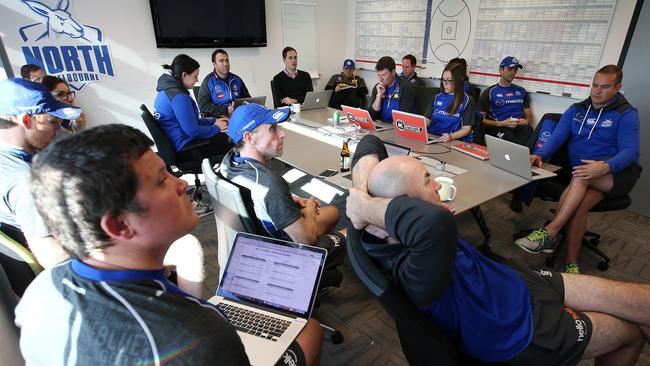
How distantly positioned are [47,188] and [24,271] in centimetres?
87

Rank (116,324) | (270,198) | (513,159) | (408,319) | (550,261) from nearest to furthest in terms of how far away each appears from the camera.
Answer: (116,324) < (408,319) < (270,198) < (513,159) < (550,261)

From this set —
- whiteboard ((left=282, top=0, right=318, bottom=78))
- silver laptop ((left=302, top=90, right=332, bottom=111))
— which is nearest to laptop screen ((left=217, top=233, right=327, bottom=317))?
silver laptop ((left=302, top=90, right=332, bottom=111))

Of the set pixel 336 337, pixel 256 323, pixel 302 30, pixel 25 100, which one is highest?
pixel 302 30

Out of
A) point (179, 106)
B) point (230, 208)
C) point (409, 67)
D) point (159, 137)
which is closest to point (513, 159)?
point (230, 208)

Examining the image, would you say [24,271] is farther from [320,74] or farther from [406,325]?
[320,74]

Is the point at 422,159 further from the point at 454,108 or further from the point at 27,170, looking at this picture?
the point at 27,170

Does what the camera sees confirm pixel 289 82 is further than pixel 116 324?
Yes

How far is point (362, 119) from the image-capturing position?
3152 mm

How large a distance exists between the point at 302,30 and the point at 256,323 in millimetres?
5630

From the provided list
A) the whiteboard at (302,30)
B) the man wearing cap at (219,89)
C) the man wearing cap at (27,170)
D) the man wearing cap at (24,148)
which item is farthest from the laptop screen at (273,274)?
the whiteboard at (302,30)

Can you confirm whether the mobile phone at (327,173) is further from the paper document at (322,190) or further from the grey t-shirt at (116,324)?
the grey t-shirt at (116,324)

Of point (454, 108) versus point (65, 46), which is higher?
point (65, 46)

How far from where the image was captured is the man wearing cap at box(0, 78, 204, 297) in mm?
1166

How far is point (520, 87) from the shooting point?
413 centimetres
